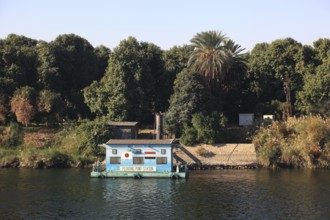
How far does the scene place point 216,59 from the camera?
8094 cm

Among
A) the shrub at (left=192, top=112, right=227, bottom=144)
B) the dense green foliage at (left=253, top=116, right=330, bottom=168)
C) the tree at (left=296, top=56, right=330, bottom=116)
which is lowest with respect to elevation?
the dense green foliage at (left=253, top=116, right=330, bottom=168)

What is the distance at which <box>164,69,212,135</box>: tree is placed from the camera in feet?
253

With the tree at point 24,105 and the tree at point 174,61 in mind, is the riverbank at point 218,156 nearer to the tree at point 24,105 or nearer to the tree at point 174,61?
the tree at point 174,61

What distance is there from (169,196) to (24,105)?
A: 3918 cm

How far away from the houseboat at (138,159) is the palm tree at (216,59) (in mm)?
22046

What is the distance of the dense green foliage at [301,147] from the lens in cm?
6894

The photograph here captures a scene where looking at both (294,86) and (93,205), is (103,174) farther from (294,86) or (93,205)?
(294,86)

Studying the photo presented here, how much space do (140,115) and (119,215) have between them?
43837 mm

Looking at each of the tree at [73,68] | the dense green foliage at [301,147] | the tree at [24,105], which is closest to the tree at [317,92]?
the dense green foliage at [301,147]

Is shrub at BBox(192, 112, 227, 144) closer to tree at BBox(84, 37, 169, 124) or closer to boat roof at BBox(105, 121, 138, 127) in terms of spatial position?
boat roof at BBox(105, 121, 138, 127)

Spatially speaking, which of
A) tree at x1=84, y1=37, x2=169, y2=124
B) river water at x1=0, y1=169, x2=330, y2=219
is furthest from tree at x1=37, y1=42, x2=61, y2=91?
river water at x1=0, y1=169, x2=330, y2=219

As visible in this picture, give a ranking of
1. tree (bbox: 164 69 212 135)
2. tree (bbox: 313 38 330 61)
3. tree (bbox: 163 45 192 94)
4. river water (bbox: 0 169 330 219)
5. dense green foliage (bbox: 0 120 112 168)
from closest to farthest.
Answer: river water (bbox: 0 169 330 219), dense green foliage (bbox: 0 120 112 168), tree (bbox: 164 69 212 135), tree (bbox: 163 45 192 94), tree (bbox: 313 38 330 61)

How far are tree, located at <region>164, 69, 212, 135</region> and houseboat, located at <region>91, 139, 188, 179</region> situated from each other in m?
13.8

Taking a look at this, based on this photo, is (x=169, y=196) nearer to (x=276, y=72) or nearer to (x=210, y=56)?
(x=210, y=56)
